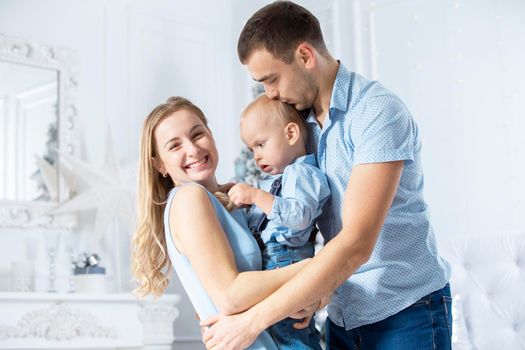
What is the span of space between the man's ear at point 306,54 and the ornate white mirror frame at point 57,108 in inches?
112

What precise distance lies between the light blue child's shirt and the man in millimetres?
43

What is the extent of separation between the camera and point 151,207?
188 cm

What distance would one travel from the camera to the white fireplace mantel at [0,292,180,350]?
152 inches

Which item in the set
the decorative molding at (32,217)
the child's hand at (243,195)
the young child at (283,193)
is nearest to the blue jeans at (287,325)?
the young child at (283,193)

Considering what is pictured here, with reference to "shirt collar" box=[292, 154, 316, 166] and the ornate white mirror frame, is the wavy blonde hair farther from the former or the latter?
the ornate white mirror frame

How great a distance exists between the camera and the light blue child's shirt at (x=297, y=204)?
67.2 inches

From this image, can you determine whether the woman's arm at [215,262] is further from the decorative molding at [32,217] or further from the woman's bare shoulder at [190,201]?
the decorative molding at [32,217]

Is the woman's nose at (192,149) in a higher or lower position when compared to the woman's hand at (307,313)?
higher

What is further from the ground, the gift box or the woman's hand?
the woman's hand

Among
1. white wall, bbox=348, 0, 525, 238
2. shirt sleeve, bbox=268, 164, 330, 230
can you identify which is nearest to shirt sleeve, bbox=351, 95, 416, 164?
shirt sleeve, bbox=268, 164, 330, 230

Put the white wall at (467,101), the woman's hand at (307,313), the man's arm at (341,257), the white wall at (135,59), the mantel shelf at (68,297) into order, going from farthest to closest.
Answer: the white wall at (135,59), the white wall at (467,101), the mantel shelf at (68,297), the woman's hand at (307,313), the man's arm at (341,257)

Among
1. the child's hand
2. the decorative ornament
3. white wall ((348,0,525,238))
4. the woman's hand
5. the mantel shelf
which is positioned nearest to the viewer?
the woman's hand

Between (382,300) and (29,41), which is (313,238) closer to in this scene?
(382,300)

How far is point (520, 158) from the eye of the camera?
3924 mm
